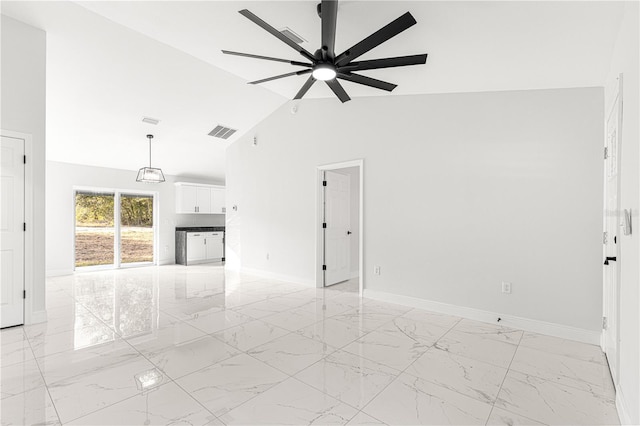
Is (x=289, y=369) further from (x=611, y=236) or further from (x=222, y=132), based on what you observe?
(x=222, y=132)

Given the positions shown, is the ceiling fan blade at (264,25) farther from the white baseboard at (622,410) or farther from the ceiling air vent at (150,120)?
the ceiling air vent at (150,120)

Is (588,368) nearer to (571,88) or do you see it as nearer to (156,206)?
(571,88)

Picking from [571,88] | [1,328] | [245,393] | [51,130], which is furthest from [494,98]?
[51,130]

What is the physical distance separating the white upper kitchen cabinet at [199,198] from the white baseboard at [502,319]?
18.9 feet

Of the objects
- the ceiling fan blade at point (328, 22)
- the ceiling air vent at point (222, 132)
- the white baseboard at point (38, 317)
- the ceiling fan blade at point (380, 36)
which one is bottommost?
the white baseboard at point (38, 317)

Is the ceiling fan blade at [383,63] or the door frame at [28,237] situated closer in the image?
the ceiling fan blade at [383,63]

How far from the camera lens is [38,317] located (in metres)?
3.49

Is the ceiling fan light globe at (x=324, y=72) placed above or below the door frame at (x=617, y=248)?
above

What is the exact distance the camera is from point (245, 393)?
7.03 ft

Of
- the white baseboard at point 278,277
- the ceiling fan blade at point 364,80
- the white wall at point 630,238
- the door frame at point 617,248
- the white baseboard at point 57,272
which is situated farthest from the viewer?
the white baseboard at point 57,272

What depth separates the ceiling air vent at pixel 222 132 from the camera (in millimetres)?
6291

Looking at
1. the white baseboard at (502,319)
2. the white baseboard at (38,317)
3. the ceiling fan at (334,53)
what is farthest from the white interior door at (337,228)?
the white baseboard at (38,317)

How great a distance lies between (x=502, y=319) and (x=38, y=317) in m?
5.35

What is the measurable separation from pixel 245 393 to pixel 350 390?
2.44ft
